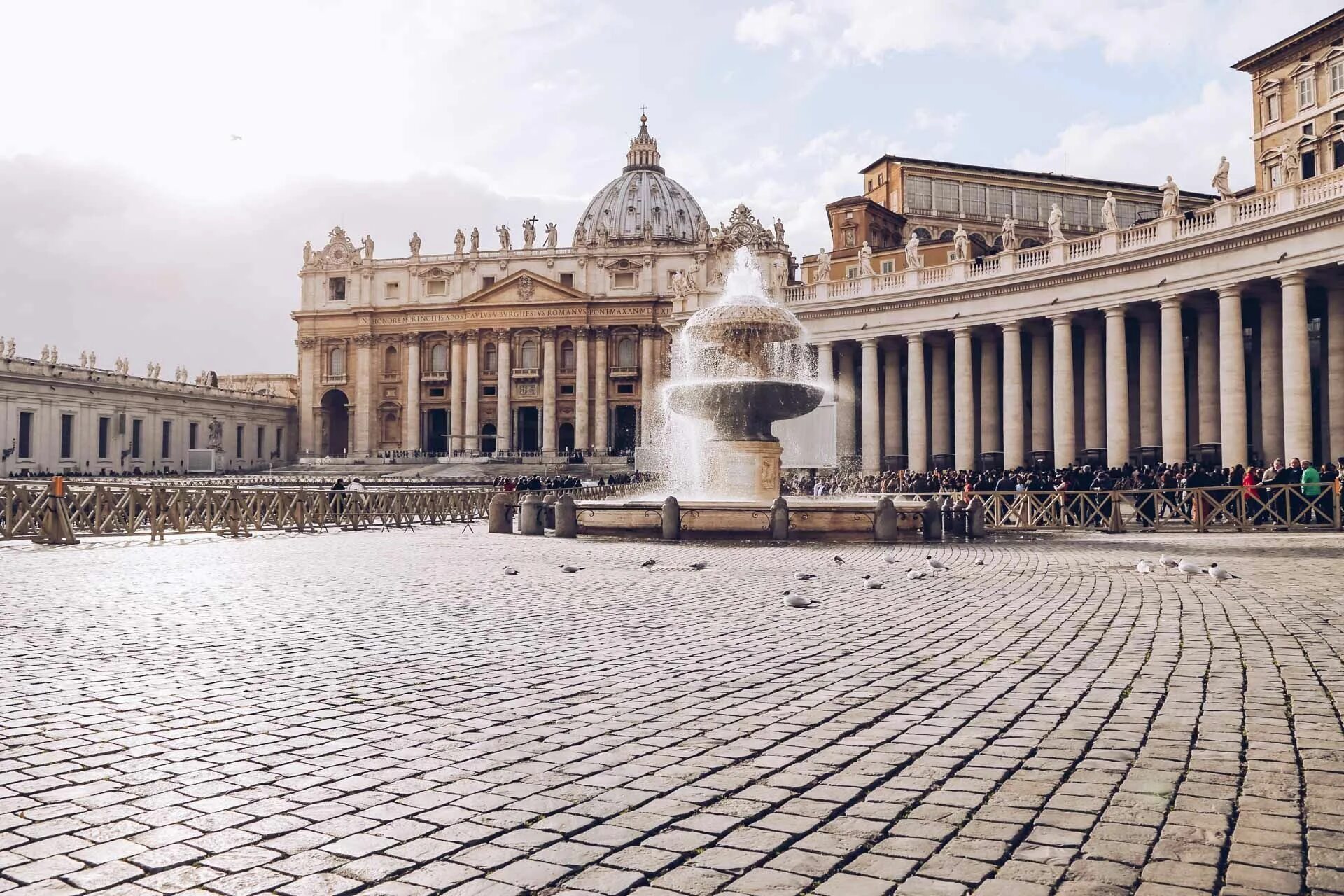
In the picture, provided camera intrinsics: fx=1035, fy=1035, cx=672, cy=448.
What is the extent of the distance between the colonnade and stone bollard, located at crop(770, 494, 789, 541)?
54.9 ft

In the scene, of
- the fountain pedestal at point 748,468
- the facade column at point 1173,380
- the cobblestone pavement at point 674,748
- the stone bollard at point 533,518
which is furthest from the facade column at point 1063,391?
the cobblestone pavement at point 674,748

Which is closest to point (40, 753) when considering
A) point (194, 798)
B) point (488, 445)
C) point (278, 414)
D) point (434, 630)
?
point (194, 798)

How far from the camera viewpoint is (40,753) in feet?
14.2

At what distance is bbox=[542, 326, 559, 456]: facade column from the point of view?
274 feet

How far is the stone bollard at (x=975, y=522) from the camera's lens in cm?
1973

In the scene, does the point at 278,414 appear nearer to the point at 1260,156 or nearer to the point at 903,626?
the point at 1260,156

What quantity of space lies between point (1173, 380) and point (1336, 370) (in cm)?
407

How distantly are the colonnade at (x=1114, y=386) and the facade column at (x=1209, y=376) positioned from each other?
43 mm

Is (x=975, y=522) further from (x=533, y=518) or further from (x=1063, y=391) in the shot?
(x=1063, y=391)

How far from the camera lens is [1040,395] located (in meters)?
37.4

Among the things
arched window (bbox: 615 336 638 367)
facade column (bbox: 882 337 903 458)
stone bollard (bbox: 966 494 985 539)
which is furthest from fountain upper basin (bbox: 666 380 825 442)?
arched window (bbox: 615 336 638 367)

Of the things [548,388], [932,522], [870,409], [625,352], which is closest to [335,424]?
[548,388]

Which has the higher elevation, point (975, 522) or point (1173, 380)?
point (1173, 380)

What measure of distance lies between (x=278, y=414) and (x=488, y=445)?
21.5 meters
